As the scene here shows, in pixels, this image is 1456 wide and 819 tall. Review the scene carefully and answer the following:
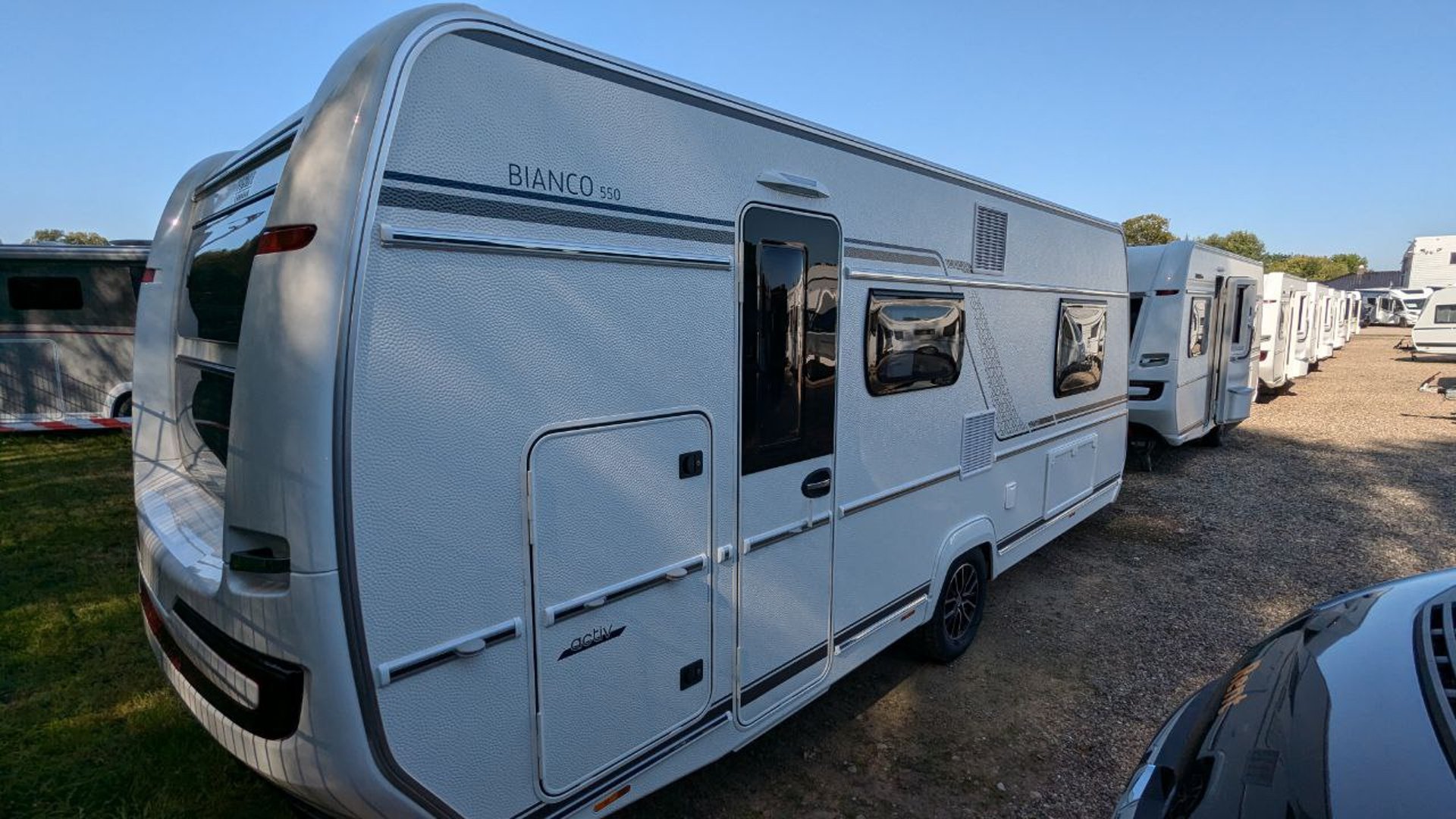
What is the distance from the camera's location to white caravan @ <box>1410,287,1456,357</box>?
62.5ft

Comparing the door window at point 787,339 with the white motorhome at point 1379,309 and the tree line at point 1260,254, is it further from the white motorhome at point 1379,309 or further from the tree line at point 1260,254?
the white motorhome at point 1379,309

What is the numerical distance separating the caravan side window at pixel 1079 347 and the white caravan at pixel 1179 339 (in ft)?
8.90

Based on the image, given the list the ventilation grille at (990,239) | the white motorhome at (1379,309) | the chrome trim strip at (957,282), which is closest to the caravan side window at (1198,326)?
the chrome trim strip at (957,282)

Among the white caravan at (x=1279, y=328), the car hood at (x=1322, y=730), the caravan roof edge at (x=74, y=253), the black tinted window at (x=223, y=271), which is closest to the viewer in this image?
the car hood at (x=1322, y=730)

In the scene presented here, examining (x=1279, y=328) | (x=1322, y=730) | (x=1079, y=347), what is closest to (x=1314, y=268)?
(x=1279, y=328)

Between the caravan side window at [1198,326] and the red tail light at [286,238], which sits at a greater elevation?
the red tail light at [286,238]

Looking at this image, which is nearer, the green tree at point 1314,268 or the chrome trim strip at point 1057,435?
the chrome trim strip at point 1057,435

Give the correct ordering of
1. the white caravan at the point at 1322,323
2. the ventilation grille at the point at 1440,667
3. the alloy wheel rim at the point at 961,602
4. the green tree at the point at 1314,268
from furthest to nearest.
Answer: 1. the green tree at the point at 1314,268
2. the white caravan at the point at 1322,323
3. the alloy wheel rim at the point at 961,602
4. the ventilation grille at the point at 1440,667

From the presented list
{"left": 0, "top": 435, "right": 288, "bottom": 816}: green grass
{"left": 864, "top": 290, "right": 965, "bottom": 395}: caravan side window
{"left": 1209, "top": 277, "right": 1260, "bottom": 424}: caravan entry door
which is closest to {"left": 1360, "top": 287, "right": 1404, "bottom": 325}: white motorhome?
{"left": 1209, "top": 277, "right": 1260, "bottom": 424}: caravan entry door

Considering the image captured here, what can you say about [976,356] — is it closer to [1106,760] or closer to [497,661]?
[1106,760]

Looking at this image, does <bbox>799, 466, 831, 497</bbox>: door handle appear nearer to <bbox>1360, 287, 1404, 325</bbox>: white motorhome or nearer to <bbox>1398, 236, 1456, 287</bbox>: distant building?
<bbox>1398, 236, 1456, 287</bbox>: distant building

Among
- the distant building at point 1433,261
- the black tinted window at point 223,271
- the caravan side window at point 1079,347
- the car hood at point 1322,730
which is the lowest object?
the car hood at point 1322,730

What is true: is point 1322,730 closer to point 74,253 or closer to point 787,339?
point 787,339

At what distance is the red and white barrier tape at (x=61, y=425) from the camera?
370 inches
